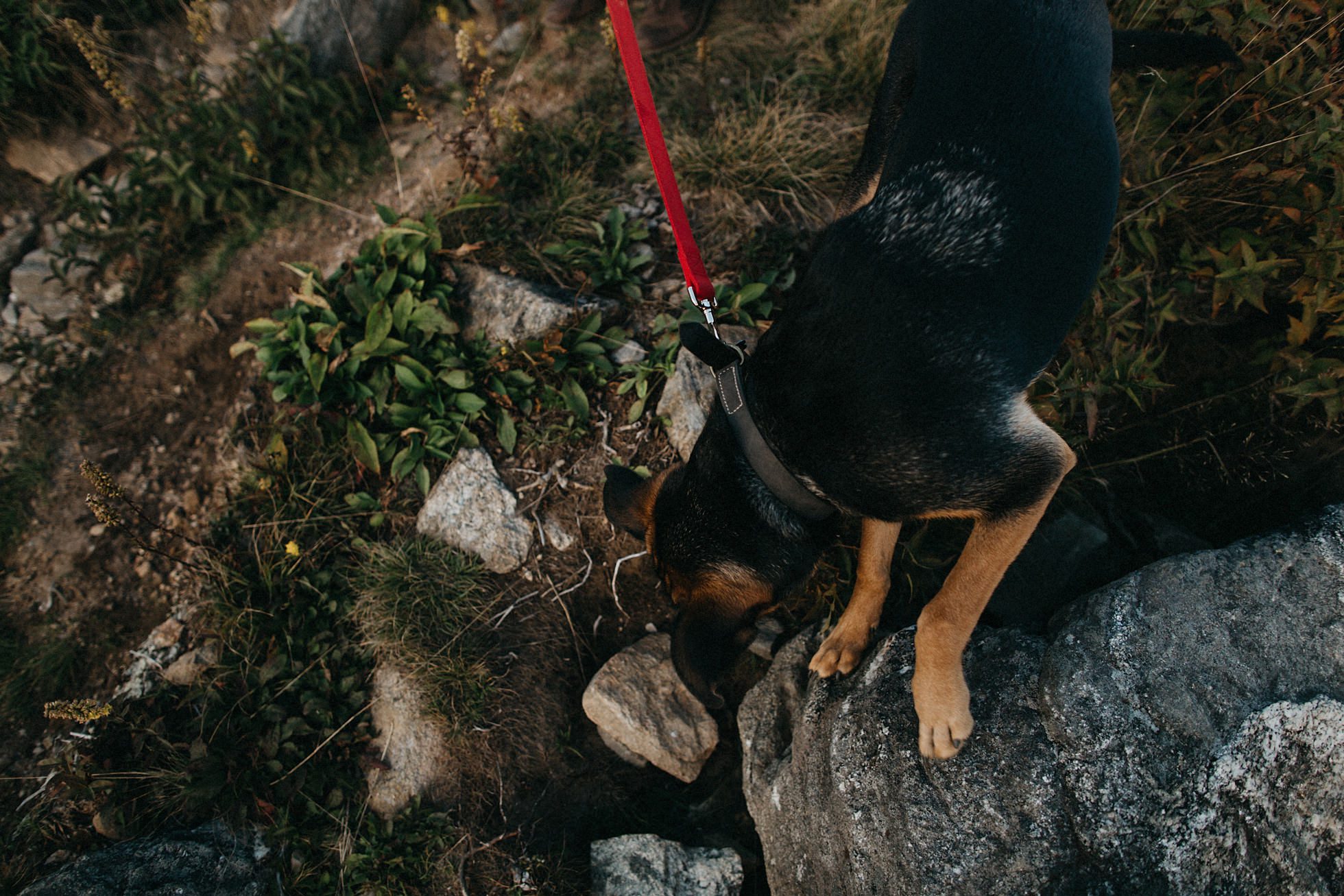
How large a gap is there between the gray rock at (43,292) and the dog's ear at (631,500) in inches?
178

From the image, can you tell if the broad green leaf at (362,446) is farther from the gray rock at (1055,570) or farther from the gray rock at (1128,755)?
the gray rock at (1055,570)

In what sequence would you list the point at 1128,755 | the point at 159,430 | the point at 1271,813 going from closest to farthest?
the point at 1271,813, the point at 1128,755, the point at 159,430

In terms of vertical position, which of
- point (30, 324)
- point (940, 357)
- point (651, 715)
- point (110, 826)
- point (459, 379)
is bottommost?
point (651, 715)

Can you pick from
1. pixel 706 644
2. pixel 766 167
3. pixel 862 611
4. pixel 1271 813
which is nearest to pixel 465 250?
pixel 766 167

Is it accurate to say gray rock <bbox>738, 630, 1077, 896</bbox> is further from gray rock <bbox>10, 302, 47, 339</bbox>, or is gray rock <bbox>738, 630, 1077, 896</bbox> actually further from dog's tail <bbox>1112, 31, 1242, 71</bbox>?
gray rock <bbox>10, 302, 47, 339</bbox>

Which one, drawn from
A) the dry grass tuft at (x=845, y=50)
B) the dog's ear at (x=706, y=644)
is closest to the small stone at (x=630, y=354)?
the dog's ear at (x=706, y=644)

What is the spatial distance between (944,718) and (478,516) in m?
2.53

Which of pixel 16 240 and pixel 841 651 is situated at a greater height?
pixel 16 240

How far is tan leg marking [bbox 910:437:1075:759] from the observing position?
2449 millimetres

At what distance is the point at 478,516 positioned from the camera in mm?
3791

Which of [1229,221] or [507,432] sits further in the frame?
[507,432]

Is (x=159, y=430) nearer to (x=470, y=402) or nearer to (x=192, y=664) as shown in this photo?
(x=192, y=664)

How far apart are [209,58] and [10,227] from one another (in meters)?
1.96

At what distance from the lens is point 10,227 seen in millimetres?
5152
